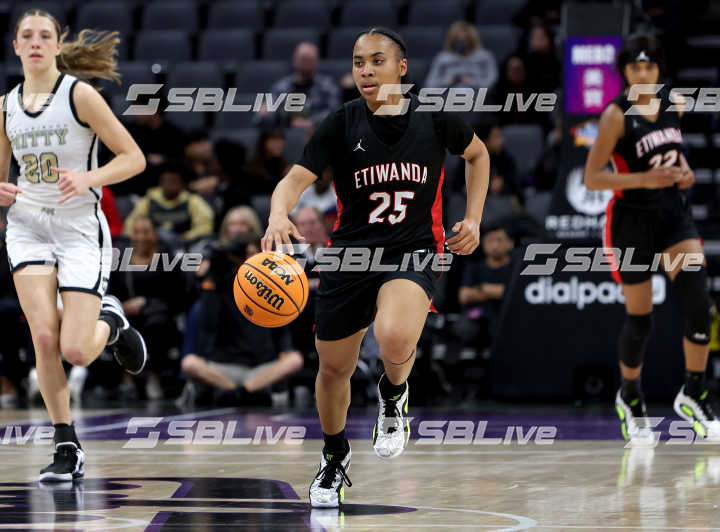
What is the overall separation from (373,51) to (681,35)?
24.5ft

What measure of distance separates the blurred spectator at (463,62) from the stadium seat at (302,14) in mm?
2483

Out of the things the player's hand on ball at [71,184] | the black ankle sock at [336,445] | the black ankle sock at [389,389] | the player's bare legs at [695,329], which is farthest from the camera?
the player's bare legs at [695,329]

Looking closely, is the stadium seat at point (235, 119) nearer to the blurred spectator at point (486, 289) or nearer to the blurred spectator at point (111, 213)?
the blurred spectator at point (111, 213)

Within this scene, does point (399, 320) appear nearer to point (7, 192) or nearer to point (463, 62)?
point (7, 192)

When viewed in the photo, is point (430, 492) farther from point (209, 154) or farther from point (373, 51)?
point (209, 154)

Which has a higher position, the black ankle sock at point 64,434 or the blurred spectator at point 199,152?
the blurred spectator at point 199,152

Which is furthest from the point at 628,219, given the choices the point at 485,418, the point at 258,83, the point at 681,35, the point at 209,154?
the point at 258,83

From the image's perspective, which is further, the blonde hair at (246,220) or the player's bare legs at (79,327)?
the blonde hair at (246,220)

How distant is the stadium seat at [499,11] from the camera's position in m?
13.4

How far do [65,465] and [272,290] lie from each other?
1.38 meters

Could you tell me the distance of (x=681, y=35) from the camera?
38.4 ft

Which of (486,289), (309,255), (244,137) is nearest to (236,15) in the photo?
(244,137)

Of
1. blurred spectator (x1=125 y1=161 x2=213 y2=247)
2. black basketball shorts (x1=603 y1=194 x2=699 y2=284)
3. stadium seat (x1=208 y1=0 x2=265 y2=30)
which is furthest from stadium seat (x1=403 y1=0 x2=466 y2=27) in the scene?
black basketball shorts (x1=603 y1=194 x2=699 y2=284)

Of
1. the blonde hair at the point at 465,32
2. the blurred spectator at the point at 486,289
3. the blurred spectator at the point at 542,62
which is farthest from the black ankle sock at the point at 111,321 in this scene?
the blonde hair at the point at 465,32
